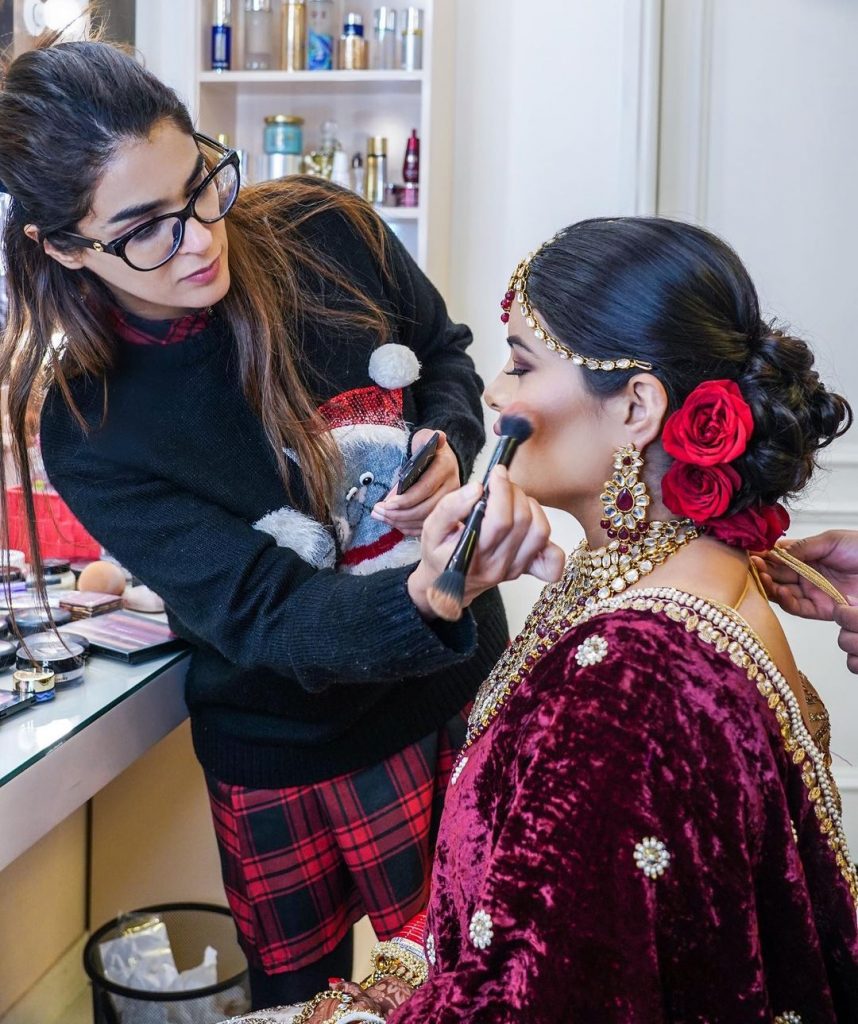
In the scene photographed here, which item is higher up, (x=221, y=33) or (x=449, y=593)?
(x=221, y=33)

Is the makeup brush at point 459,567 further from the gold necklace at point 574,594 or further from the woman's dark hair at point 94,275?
the woman's dark hair at point 94,275

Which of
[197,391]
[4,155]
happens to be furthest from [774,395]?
[4,155]

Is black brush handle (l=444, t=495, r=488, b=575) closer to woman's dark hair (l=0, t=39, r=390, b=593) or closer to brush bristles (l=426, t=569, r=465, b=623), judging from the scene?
brush bristles (l=426, t=569, r=465, b=623)

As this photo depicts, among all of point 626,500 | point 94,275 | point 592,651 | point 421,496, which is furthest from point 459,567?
point 94,275

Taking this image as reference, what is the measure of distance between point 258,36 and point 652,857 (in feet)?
7.27

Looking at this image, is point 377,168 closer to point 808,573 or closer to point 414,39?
point 414,39

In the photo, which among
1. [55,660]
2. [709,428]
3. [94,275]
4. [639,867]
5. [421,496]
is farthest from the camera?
[55,660]

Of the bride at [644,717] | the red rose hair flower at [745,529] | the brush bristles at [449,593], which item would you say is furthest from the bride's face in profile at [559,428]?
the brush bristles at [449,593]

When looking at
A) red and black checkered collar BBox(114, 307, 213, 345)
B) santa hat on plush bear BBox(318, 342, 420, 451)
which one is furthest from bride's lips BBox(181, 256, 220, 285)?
santa hat on plush bear BBox(318, 342, 420, 451)

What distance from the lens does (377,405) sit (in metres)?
1.43

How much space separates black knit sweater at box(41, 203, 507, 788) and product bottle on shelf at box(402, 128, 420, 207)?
1.01 meters

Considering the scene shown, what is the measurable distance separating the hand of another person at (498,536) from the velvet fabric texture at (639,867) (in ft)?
0.27

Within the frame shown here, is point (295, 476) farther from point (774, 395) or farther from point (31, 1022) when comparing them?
point (31, 1022)

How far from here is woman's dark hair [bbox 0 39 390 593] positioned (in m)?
1.18
